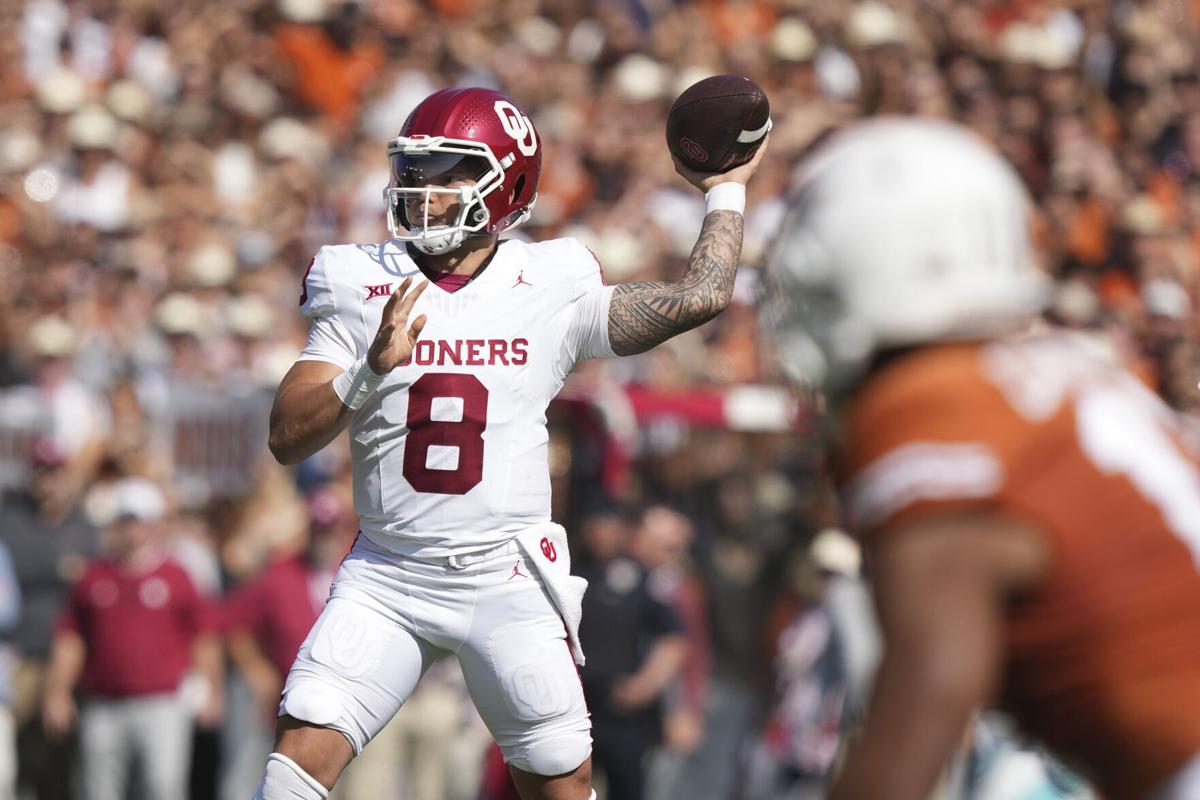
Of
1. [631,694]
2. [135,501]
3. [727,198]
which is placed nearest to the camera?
[727,198]

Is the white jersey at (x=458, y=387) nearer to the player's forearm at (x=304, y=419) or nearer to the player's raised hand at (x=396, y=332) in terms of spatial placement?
the player's forearm at (x=304, y=419)

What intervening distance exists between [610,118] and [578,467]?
358 centimetres

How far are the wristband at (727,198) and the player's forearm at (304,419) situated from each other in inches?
43.4

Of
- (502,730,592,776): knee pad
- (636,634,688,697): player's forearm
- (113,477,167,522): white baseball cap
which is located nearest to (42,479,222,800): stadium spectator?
(113,477,167,522): white baseball cap

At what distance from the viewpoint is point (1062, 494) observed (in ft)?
7.35

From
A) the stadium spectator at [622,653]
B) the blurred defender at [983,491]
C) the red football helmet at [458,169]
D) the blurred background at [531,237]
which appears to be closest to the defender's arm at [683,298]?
the red football helmet at [458,169]

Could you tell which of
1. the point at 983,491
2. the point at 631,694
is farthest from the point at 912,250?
the point at 631,694

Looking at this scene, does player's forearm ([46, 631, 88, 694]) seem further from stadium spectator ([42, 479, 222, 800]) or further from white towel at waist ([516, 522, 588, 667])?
white towel at waist ([516, 522, 588, 667])

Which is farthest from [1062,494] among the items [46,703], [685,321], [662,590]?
[46,703]

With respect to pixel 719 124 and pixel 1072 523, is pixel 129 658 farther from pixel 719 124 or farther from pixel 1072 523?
pixel 1072 523

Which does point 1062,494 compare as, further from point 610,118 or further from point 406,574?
point 610,118

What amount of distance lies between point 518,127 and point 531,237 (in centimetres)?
594

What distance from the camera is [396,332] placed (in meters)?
4.38

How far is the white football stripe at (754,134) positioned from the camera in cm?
488
